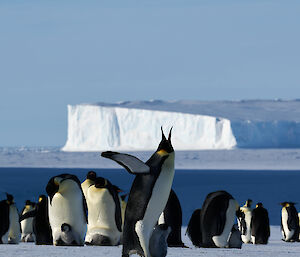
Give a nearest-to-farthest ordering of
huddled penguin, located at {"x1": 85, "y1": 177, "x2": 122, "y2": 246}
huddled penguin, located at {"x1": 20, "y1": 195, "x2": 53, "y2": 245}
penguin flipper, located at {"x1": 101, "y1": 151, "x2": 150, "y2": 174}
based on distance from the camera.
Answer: penguin flipper, located at {"x1": 101, "y1": 151, "x2": 150, "y2": 174}
huddled penguin, located at {"x1": 85, "y1": 177, "x2": 122, "y2": 246}
huddled penguin, located at {"x1": 20, "y1": 195, "x2": 53, "y2": 245}

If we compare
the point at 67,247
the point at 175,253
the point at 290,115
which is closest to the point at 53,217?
the point at 67,247

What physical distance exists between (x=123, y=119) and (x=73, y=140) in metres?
4.77

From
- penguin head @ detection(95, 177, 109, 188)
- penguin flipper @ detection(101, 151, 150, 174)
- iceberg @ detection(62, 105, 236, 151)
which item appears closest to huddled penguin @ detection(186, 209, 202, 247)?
penguin head @ detection(95, 177, 109, 188)

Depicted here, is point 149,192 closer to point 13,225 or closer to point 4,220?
point 4,220

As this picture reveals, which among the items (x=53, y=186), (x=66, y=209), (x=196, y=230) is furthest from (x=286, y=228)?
(x=53, y=186)

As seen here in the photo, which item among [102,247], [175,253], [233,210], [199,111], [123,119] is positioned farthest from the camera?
[199,111]

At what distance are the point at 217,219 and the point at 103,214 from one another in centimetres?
147

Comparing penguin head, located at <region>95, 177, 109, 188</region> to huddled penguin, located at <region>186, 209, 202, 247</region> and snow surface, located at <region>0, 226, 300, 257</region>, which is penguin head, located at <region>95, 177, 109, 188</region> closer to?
snow surface, located at <region>0, 226, 300, 257</region>

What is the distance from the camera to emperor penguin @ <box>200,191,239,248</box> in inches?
424

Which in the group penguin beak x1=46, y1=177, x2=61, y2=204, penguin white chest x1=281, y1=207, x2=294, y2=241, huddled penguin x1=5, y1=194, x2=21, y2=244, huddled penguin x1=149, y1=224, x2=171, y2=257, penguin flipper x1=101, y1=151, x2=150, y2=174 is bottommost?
penguin white chest x1=281, y1=207, x2=294, y2=241

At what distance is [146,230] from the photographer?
7562 mm

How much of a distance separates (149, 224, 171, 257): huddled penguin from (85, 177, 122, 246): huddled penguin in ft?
8.25

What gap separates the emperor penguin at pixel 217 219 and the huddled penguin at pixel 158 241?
9.91 feet

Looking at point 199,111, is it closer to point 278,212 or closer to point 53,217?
point 278,212
